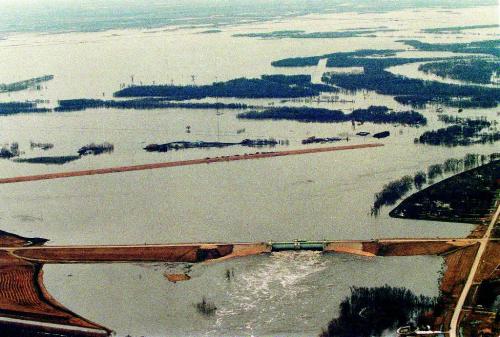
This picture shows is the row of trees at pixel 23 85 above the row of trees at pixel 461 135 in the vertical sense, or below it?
above

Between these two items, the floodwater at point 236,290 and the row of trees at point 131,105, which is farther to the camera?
the row of trees at point 131,105

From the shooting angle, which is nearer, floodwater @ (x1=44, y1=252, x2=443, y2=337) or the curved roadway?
the curved roadway

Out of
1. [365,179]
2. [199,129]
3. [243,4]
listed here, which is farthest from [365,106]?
[243,4]

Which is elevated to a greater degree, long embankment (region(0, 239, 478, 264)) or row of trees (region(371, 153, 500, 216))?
row of trees (region(371, 153, 500, 216))

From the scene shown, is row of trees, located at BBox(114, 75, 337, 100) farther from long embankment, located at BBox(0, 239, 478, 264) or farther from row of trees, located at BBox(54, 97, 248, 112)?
long embankment, located at BBox(0, 239, 478, 264)

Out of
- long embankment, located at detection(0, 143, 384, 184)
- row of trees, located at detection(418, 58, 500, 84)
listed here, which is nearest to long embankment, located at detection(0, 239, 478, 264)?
long embankment, located at detection(0, 143, 384, 184)

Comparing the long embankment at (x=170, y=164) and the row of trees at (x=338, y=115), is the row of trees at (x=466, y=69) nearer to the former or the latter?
the row of trees at (x=338, y=115)

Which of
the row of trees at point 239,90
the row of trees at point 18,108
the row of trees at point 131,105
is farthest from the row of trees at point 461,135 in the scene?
the row of trees at point 18,108

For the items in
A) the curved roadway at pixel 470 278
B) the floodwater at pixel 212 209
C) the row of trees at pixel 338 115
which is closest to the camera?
the curved roadway at pixel 470 278

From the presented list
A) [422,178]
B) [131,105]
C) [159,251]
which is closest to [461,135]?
[422,178]
